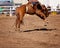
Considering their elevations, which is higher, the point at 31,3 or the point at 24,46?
the point at 31,3

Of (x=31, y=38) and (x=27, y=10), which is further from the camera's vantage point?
(x=27, y=10)

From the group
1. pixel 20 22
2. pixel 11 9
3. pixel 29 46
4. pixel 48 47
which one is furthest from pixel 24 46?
pixel 11 9

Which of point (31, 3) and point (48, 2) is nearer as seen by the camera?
point (31, 3)

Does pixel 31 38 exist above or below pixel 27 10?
below

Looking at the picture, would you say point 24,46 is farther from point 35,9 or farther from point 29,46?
point 35,9

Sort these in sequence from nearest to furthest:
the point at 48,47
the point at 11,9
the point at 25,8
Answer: the point at 48,47 → the point at 25,8 → the point at 11,9

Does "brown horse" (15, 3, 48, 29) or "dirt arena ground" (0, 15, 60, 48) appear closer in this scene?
"dirt arena ground" (0, 15, 60, 48)

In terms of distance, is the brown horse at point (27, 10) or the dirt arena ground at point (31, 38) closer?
the dirt arena ground at point (31, 38)

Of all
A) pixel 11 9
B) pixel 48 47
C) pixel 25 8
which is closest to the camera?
pixel 48 47

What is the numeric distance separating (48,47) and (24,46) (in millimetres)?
787

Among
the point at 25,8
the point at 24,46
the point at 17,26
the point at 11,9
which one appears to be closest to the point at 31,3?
the point at 25,8

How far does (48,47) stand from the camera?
298 inches

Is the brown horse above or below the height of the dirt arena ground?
above

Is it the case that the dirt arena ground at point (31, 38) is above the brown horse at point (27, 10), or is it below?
below
